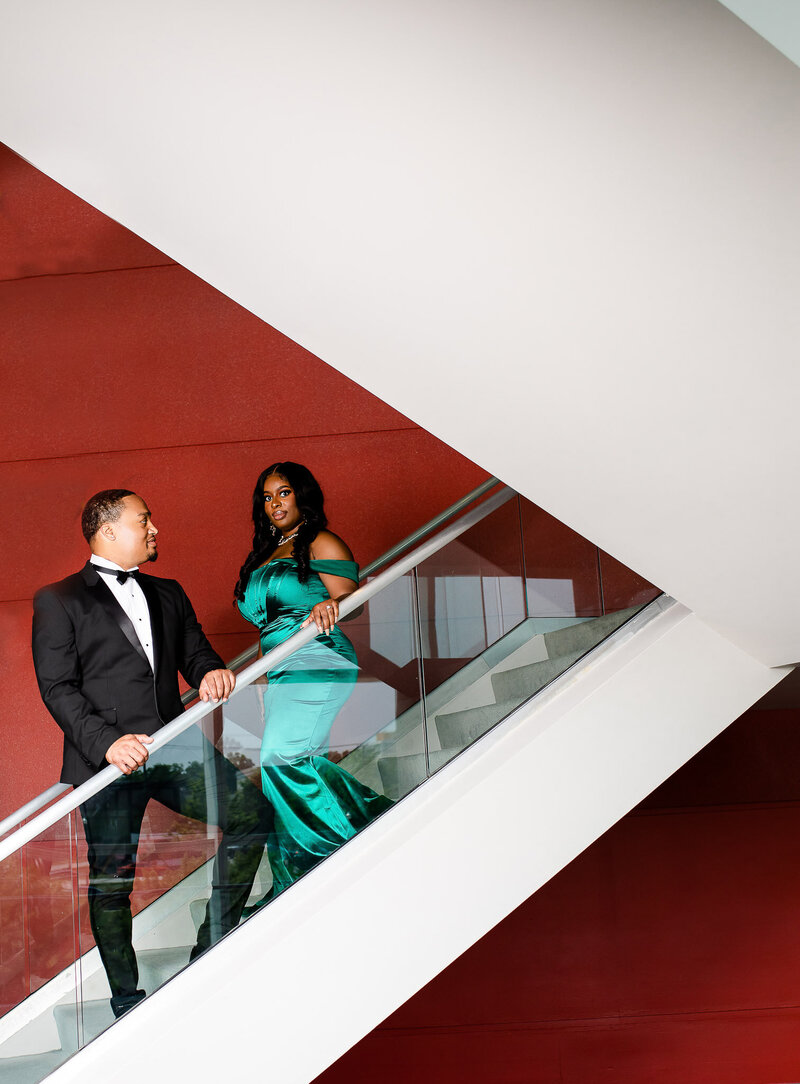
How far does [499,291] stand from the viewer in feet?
4.76

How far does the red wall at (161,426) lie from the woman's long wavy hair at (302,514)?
1694 millimetres

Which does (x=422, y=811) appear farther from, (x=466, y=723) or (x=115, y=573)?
(x=115, y=573)

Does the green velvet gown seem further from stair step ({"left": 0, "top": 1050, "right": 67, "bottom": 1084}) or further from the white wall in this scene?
the white wall

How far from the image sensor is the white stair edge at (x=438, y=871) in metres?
2.30

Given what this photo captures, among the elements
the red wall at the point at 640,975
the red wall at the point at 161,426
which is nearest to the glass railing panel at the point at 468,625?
the red wall at the point at 161,426

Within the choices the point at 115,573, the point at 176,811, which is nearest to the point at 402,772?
the point at 176,811

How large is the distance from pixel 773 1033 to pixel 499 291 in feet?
15.1

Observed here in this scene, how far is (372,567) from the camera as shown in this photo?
3.10 m

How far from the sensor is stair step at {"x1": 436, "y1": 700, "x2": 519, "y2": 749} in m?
2.64

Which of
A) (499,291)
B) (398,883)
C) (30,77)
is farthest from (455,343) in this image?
(398,883)

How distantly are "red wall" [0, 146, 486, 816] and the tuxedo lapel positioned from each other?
2.32m

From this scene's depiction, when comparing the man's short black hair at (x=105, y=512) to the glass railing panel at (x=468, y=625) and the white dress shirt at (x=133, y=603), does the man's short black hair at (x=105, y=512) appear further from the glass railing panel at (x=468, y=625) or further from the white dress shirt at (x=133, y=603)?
the glass railing panel at (x=468, y=625)

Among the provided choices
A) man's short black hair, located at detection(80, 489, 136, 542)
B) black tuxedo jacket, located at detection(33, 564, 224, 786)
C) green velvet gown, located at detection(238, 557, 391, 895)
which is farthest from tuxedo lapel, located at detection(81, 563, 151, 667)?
green velvet gown, located at detection(238, 557, 391, 895)

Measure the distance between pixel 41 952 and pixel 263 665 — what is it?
2.98 feet
